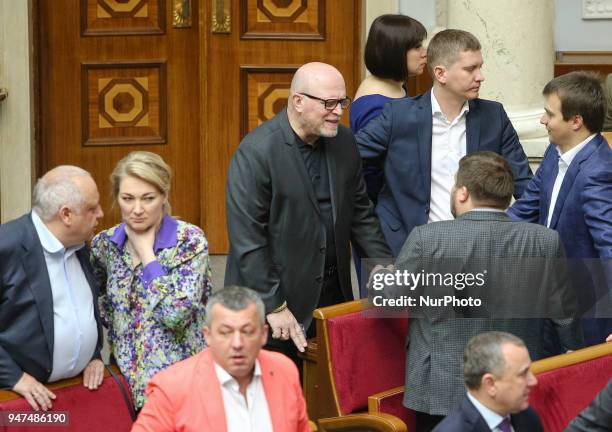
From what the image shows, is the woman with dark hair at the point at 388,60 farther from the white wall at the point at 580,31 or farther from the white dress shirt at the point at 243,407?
the white wall at the point at 580,31

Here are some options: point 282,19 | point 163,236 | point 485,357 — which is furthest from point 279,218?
point 282,19

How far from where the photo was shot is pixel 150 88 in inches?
311

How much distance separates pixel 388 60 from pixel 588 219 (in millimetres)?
1470

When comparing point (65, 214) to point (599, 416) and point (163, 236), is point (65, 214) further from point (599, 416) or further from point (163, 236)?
point (599, 416)

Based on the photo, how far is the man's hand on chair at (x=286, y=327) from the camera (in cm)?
489

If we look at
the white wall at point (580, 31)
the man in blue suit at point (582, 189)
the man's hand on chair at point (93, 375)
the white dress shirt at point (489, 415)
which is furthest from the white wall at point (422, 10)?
the white wall at point (580, 31)

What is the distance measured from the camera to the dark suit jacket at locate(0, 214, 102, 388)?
4.27 metres

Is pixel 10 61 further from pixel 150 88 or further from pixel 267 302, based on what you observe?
pixel 267 302

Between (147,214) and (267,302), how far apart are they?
62 cm

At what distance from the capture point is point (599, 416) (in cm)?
382

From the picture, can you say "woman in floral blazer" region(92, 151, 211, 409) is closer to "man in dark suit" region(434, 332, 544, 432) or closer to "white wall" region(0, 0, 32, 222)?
"man in dark suit" region(434, 332, 544, 432)

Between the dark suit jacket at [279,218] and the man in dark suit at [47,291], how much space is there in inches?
26.5

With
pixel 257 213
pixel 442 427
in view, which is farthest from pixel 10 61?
pixel 442 427

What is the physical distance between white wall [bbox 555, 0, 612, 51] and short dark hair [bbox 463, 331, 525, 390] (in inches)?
336
